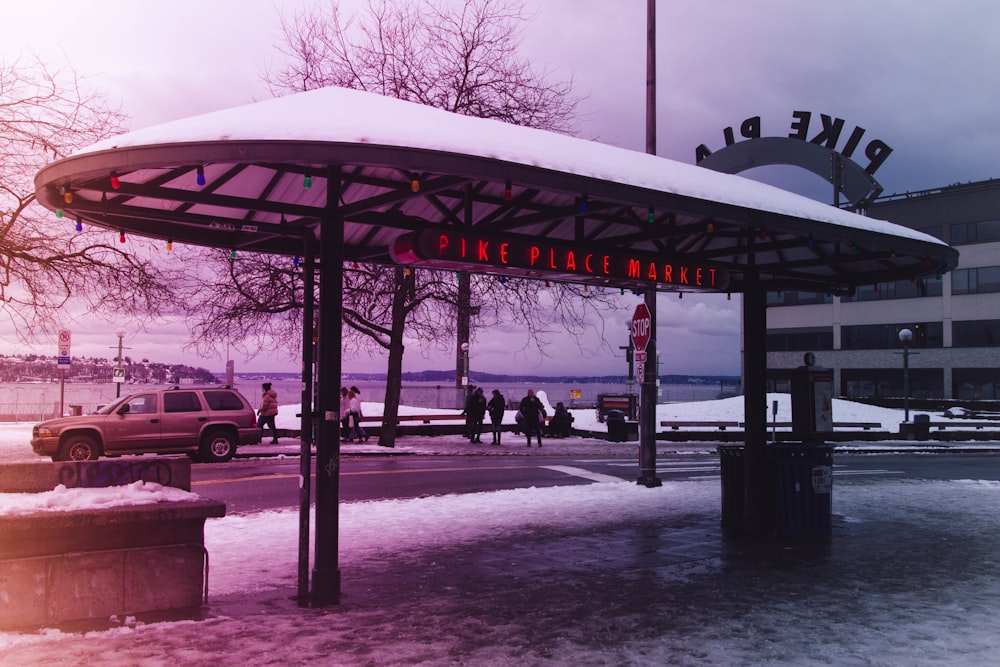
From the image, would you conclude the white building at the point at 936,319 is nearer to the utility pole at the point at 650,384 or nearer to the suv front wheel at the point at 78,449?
the utility pole at the point at 650,384

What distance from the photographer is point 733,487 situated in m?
11.1

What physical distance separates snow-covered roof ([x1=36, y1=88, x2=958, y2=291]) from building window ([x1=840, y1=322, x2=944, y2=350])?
58.8 meters

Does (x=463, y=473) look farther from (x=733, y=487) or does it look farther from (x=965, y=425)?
(x=965, y=425)

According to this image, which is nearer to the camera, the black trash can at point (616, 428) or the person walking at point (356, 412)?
the person walking at point (356, 412)

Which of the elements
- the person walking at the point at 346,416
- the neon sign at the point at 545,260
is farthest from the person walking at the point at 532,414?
the neon sign at the point at 545,260

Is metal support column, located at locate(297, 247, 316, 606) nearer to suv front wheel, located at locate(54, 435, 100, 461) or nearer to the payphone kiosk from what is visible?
the payphone kiosk

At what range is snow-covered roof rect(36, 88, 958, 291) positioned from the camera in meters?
6.09

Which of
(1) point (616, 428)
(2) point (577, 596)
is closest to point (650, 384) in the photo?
(2) point (577, 596)

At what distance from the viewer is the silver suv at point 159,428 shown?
19328 mm

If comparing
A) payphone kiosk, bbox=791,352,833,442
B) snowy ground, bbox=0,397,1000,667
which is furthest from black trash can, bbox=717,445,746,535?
payphone kiosk, bbox=791,352,833,442

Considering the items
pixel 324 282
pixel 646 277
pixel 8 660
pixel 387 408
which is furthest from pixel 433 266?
pixel 387 408

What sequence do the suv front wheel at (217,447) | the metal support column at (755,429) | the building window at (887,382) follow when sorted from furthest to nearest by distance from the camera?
1. the building window at (887,382)
2. the suv front wheel at (217,447)
3. the metal support column at (755,429)

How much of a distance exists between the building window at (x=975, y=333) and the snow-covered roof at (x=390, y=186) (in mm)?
57864

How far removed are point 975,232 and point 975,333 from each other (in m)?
7.28
